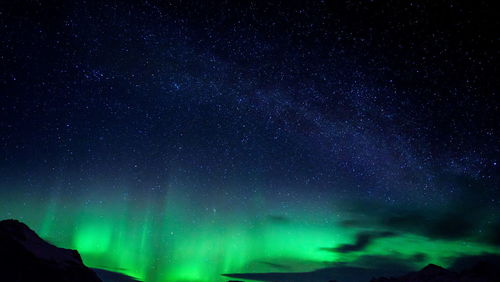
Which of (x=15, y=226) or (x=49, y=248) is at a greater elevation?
(x=15, y=226)

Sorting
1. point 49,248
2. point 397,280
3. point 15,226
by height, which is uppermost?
point 15,226

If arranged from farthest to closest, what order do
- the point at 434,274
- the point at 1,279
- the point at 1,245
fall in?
the point at 434,274
the point at 1,245
the point at 1,279

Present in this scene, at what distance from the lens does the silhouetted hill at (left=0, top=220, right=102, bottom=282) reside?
2019 inches

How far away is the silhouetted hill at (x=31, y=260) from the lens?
168 ft

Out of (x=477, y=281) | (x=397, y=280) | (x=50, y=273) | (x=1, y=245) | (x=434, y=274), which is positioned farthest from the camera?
(x=397, y=280)

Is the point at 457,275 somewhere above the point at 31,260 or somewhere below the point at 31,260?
below

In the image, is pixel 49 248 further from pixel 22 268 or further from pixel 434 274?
pixel 434 274

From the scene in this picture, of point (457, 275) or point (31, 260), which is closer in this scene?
point (31, 260)

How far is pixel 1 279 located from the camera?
158 feet

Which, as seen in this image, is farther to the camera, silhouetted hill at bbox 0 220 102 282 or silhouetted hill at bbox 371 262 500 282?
silhouetted hill at bbox 371 262 500 282

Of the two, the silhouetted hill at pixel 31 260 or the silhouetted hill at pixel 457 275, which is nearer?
the silhouetted hill at pixel 31 260

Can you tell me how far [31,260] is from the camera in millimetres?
55438

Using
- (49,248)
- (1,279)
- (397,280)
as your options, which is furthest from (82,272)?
(397,280)

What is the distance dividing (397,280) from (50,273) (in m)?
107
